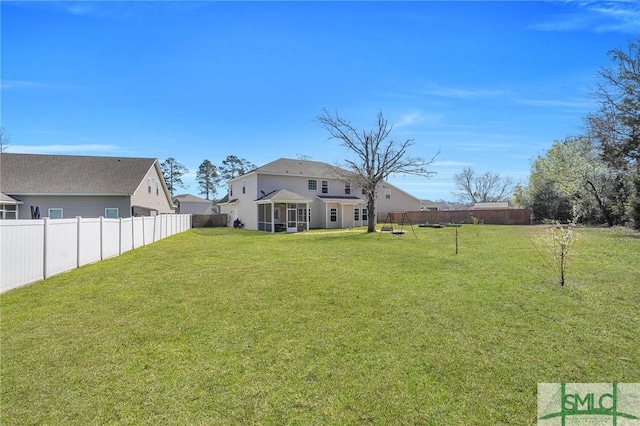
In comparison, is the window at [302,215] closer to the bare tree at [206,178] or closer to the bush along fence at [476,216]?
the bush along fence at [476,216]

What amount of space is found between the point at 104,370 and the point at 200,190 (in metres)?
64.3

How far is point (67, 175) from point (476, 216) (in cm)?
3460

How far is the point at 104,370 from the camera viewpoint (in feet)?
11.3

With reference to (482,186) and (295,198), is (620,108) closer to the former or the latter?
(295,198)

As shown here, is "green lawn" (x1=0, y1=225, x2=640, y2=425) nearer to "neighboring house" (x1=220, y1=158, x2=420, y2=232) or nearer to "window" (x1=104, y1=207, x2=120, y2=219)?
"window" (x1=104, y1=207, x2=120, y2=219)

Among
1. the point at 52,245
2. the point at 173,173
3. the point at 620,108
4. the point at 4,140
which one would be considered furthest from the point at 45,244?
the point at 173,173

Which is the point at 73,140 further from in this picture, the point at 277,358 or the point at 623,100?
the point at 623,100

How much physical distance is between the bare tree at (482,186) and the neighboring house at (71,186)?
54360 mm

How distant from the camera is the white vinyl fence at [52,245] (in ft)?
20.1

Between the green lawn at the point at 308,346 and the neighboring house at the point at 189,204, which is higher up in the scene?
the neighboring house at the point at 189,204

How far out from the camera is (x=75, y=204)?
69.5ft

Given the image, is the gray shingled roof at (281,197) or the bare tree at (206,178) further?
the bare tree at (206,178)

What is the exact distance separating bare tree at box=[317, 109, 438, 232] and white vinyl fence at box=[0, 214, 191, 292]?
15.2 m

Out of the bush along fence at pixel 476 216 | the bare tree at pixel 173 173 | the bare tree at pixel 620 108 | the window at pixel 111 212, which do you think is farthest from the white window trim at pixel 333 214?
the bare tree at pixel 173 173
